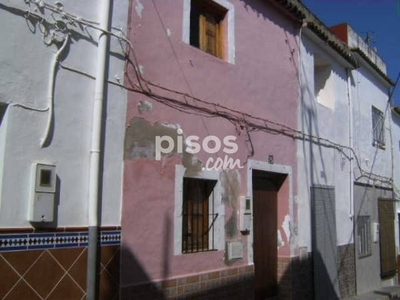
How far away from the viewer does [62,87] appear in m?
4.44

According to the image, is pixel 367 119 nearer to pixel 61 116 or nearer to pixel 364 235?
pixel 364 235

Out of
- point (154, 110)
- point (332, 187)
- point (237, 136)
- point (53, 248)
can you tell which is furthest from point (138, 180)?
point (332, 187)

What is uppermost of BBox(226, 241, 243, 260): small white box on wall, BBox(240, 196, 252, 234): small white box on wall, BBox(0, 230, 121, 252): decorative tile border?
BBox(240, 196, 252, 234): small white box on wall

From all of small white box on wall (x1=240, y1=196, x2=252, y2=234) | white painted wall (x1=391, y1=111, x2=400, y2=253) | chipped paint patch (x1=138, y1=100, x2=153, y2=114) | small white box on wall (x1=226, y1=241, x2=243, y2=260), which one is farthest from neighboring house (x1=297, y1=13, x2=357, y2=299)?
white painted wall (x1=391, y1=111, x2=400, y2=253)

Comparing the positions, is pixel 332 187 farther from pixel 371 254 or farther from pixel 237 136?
pixel 237 136

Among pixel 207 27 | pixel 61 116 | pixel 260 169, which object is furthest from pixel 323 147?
pixel 61 116

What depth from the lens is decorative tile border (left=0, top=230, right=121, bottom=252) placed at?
385 cm

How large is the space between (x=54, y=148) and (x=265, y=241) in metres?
4.62

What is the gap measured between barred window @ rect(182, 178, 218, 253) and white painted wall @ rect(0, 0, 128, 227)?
137 cm

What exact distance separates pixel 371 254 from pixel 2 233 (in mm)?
10207

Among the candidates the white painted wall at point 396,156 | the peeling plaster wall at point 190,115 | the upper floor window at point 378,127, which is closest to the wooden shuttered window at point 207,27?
the peeling plaster wall at point 190,115

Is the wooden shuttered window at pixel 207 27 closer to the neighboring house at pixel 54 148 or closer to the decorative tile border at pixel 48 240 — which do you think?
the neighboring house at pixel 54 148

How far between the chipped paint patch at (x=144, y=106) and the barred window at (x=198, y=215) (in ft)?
3.70

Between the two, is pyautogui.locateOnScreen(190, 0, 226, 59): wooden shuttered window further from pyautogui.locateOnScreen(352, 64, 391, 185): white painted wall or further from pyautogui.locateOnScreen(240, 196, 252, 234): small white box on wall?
pyautogui.locateOnScreen(352, 64, 391, 185): white painted wall
